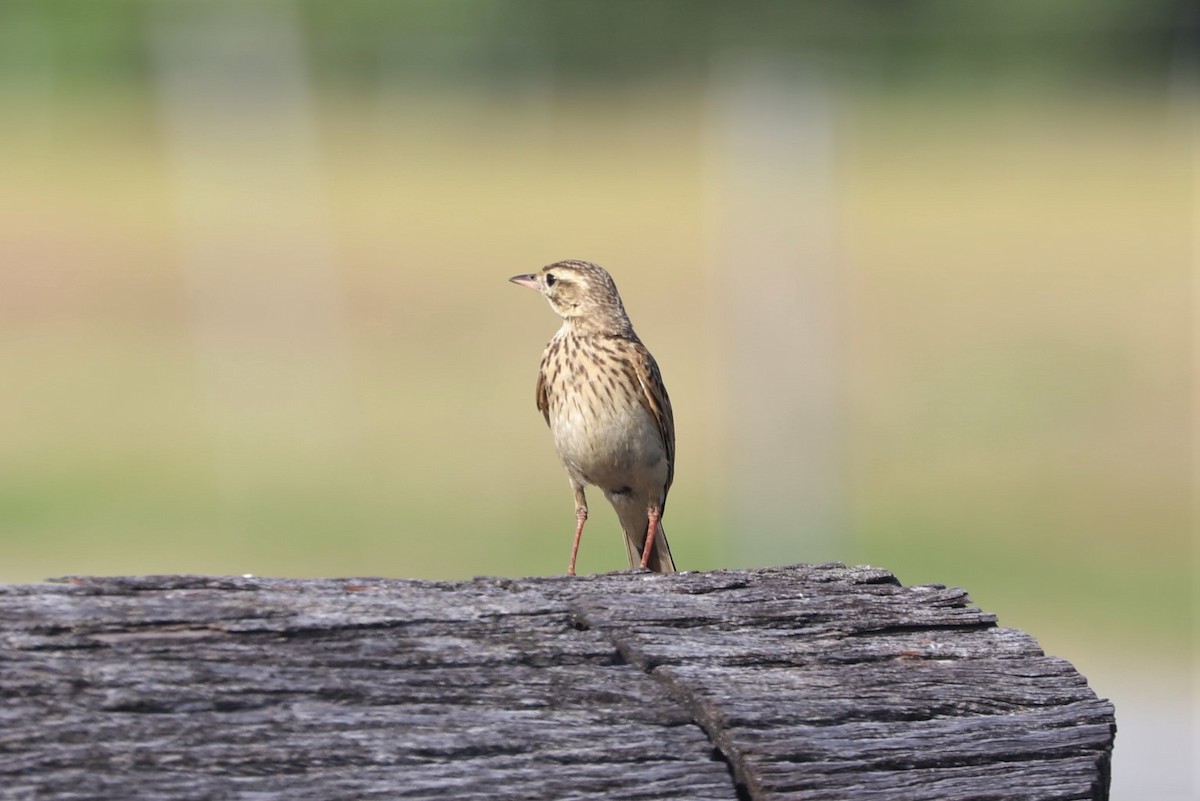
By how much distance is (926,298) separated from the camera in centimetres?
2400

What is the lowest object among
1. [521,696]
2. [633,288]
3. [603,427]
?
[633,288]

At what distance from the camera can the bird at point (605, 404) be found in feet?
24.4

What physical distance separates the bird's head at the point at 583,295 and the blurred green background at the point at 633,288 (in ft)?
10.6

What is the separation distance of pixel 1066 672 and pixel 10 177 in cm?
2982

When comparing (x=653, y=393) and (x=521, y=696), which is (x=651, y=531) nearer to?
(x=653, y=393)

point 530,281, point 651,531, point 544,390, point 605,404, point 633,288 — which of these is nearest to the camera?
point 651,531

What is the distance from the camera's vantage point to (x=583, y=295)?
25.7 ft

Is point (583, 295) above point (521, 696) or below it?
below

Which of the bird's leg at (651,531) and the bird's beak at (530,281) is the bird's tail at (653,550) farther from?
the bird's beak at (530,281)

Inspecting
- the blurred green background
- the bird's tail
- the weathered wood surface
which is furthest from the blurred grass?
the weathered wood surface

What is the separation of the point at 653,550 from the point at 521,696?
14.7 ft

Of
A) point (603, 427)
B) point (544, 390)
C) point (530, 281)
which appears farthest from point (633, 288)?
point (603, 427)

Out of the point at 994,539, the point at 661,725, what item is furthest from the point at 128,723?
the point at 994,539

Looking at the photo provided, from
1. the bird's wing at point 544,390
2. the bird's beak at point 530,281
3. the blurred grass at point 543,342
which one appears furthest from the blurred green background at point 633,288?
the bird's wing at point 544,390
